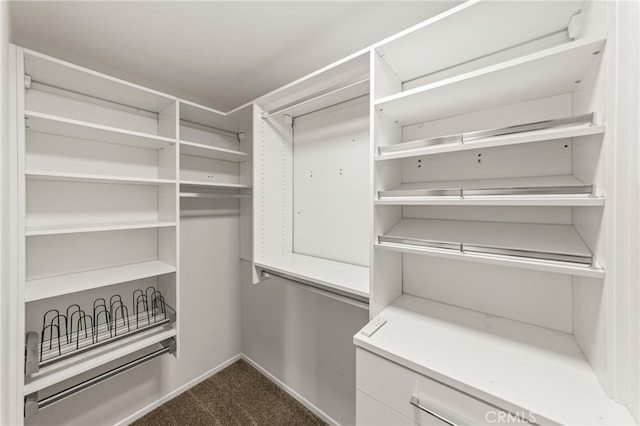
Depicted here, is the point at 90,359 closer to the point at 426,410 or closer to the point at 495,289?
the point at 426,410

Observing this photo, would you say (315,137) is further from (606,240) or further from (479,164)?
(606,240)

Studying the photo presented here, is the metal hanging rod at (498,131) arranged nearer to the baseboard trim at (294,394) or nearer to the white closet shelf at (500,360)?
the white closet shelf at (500,360)

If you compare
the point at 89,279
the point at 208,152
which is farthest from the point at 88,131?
the point at 89,279

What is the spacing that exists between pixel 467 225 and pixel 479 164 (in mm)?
303

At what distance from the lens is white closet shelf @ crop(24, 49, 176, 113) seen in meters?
1.22

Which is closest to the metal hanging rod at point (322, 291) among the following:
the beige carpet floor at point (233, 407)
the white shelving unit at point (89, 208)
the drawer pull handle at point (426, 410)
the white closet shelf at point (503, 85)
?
the drawer pull handle at point (426, 410)

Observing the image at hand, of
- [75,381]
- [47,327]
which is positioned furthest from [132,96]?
[75,381]

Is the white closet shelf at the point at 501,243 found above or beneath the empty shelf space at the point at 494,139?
beneath

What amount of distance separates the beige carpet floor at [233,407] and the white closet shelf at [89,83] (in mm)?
2291

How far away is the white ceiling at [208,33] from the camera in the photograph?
1167 mm

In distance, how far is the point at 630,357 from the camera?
0.67 m

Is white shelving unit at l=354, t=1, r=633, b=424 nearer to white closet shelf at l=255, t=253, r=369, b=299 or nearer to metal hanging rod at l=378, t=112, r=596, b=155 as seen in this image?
metal hanging rod at l=378, t=112, r=596, b=155

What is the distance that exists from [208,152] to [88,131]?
734mm

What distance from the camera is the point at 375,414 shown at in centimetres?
97
